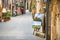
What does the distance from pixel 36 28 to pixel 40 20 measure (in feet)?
1.82

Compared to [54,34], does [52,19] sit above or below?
above

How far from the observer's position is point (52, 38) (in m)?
7.14

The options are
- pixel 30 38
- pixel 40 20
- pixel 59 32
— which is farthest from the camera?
pixel 40 20

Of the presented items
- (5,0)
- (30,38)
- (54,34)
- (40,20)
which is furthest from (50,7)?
(5,0)

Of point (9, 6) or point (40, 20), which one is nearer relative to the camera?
point (40, 20)

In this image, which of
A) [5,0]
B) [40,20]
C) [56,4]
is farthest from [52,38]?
[5,0]

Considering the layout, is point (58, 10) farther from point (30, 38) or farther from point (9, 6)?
point (9, 6)

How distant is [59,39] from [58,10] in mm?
902

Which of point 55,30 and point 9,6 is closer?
point 55,30

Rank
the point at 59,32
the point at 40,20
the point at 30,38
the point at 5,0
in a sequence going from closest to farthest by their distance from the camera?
the point at 59,32 < the point at 30,38 < the point at 40,20 < the point at 5,0

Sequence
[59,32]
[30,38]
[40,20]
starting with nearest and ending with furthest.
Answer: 1. [59,32]
2. [30,38]
3. [40,20]

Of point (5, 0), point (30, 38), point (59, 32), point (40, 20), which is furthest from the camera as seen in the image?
point (5, 0)

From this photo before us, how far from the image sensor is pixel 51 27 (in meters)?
7.19

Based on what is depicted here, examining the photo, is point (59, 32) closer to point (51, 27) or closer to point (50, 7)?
point (51, 27)
